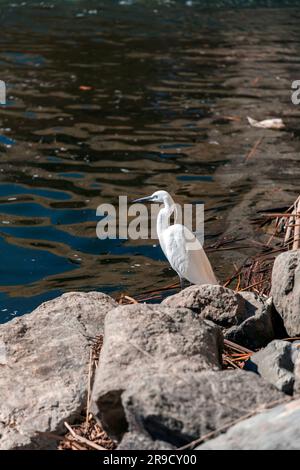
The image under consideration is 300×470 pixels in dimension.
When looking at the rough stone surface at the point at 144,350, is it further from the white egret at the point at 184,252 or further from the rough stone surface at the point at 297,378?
the white egret at the point at 184,252

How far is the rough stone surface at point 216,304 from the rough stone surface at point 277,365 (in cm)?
44

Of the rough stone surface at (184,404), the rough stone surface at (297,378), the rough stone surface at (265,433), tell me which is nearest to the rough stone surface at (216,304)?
the rough stone surface at (297,378)

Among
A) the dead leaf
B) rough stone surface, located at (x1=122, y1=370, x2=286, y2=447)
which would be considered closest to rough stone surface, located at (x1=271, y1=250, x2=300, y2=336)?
rough stone surface, located at (x1=122, y1=370, x2=286, y2=447)

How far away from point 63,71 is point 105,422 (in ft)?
36.5

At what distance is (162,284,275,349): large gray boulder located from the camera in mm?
4293

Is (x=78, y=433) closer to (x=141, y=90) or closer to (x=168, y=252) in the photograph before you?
(x=168, y=252)

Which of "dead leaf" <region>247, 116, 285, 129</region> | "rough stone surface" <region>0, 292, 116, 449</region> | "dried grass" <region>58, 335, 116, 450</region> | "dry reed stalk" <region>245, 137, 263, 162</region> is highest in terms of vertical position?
"rough stone surface" <region>0, 292, 116, 449</region>

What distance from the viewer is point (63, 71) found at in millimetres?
14023

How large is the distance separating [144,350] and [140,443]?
1.56 feet

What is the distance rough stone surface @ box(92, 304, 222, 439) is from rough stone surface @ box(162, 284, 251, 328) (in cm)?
35

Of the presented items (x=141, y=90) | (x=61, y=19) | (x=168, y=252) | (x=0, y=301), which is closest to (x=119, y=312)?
(x=168, y=252)

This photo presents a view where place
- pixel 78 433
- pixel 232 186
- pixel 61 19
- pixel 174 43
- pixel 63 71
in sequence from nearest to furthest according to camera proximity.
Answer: pixel 78 433
pixel 232 186
pixel 63 71
pixel 174 43
pixel 61 19

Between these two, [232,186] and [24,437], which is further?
[232,186]

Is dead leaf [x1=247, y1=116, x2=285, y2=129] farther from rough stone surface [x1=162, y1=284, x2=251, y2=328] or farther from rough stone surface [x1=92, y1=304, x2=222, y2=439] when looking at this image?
rough stone surface [x1=92, y1=304, x2=222, y2=439]
